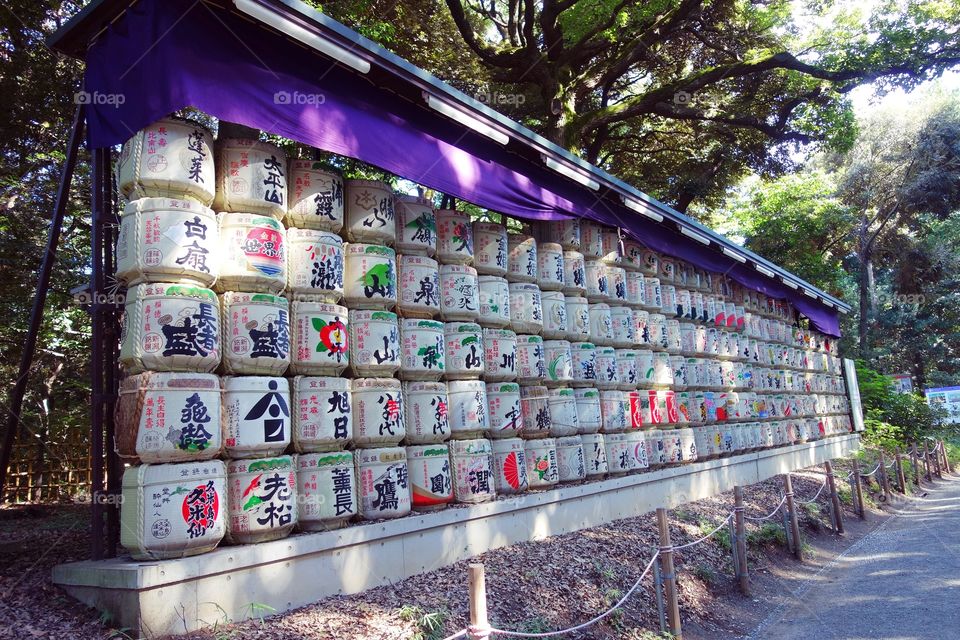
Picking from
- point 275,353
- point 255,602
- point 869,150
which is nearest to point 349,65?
point 275,353

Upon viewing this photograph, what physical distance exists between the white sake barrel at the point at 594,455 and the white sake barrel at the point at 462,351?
200 centimetres

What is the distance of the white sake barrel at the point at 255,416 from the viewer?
172 inches

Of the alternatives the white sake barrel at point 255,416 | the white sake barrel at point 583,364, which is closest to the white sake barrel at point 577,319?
the white sake barrel at point 583,364

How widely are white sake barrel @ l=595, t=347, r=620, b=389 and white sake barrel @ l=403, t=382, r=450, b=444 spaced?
9.12ft

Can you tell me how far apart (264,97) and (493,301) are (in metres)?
2.89

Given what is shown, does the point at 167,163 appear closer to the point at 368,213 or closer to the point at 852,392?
the point at 368,213

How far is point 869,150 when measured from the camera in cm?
2784

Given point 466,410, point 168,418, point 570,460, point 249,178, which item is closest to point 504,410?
point 466,410

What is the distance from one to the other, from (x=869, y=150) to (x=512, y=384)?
27.5 metres

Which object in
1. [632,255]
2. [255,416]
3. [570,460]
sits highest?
[632,255]

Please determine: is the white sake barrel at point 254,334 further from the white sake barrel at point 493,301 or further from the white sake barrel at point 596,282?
the white sake barrel at point 596,282

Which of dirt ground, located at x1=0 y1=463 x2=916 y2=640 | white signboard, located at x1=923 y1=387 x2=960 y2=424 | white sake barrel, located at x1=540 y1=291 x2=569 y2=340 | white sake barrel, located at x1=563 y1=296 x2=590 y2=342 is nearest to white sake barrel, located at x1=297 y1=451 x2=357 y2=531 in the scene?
dirt ground, located at x1=0 y1=463 x2=916 y2=640

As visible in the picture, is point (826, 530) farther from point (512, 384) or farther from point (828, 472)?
point (512, 384)

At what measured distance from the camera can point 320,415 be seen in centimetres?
487
